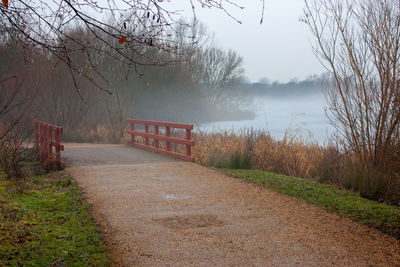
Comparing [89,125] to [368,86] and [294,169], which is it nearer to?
[294,169]

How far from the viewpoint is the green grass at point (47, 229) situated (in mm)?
4352

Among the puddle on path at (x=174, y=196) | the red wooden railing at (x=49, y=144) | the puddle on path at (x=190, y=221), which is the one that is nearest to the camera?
the puddle on path at (x=190, y=221)

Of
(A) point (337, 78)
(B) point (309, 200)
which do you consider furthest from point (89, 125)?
(B) point (309, 200)

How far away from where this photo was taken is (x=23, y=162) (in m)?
12.3

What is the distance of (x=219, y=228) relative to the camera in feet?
17.1

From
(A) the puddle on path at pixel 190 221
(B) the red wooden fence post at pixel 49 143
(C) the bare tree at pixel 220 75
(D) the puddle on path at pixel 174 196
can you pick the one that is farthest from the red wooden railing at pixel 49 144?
(C) the bare tree at pixel 220 75

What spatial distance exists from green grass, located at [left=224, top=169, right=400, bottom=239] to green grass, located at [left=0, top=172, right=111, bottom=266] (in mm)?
3274

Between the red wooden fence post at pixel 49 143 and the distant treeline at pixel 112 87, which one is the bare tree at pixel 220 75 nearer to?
the distant treeline at pixel 112 87

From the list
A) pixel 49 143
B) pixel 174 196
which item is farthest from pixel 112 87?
pixel 174 196

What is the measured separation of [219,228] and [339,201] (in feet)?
8.00

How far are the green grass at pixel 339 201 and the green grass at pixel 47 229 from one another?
10.7 feet

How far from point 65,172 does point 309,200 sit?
530 centimetres

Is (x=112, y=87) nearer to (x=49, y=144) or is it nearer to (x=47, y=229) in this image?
(x=49, y=144)

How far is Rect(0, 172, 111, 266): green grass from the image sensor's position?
14.3 feet
